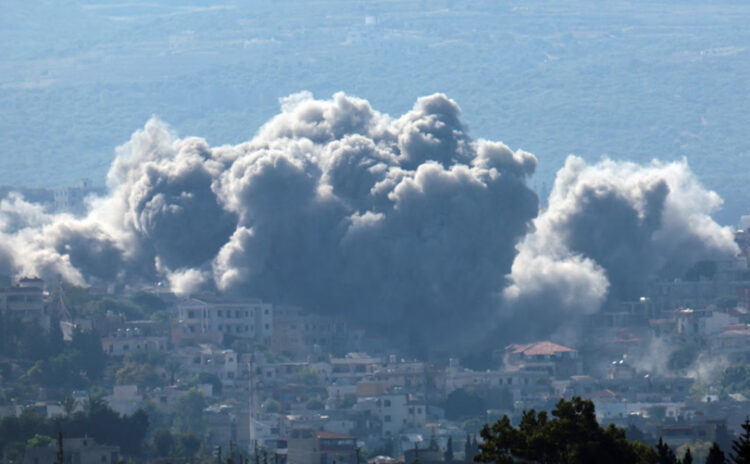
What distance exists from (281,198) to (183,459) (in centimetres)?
3131

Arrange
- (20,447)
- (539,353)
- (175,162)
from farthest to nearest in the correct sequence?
(175,162)
(539,353)
(20,447)

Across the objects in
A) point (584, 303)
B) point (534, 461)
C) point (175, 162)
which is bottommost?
point (534, 461)

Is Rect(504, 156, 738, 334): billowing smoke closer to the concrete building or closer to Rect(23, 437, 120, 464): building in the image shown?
the concrete building

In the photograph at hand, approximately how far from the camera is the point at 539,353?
350ft

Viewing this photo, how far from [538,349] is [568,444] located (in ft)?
194

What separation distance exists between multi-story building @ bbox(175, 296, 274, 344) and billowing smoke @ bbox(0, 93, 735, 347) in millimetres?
1735

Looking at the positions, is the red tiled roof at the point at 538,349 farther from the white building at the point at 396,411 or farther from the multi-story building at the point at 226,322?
the white building at the point at 396,411

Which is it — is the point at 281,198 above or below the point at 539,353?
above

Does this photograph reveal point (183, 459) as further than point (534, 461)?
Yes

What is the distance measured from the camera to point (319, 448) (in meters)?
83.6

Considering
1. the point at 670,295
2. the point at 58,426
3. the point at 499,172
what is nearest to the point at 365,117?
the point at 499,172

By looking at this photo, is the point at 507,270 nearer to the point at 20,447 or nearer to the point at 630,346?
the point at 630,346

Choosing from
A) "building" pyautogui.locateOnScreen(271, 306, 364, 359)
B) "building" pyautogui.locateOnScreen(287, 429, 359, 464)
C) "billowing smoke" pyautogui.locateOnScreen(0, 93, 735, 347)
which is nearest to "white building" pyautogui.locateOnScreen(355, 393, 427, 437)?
"building" pyautogui.locateOnScreen(287, 429, 359, 464)

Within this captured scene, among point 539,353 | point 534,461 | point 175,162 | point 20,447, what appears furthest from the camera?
point 175,162
